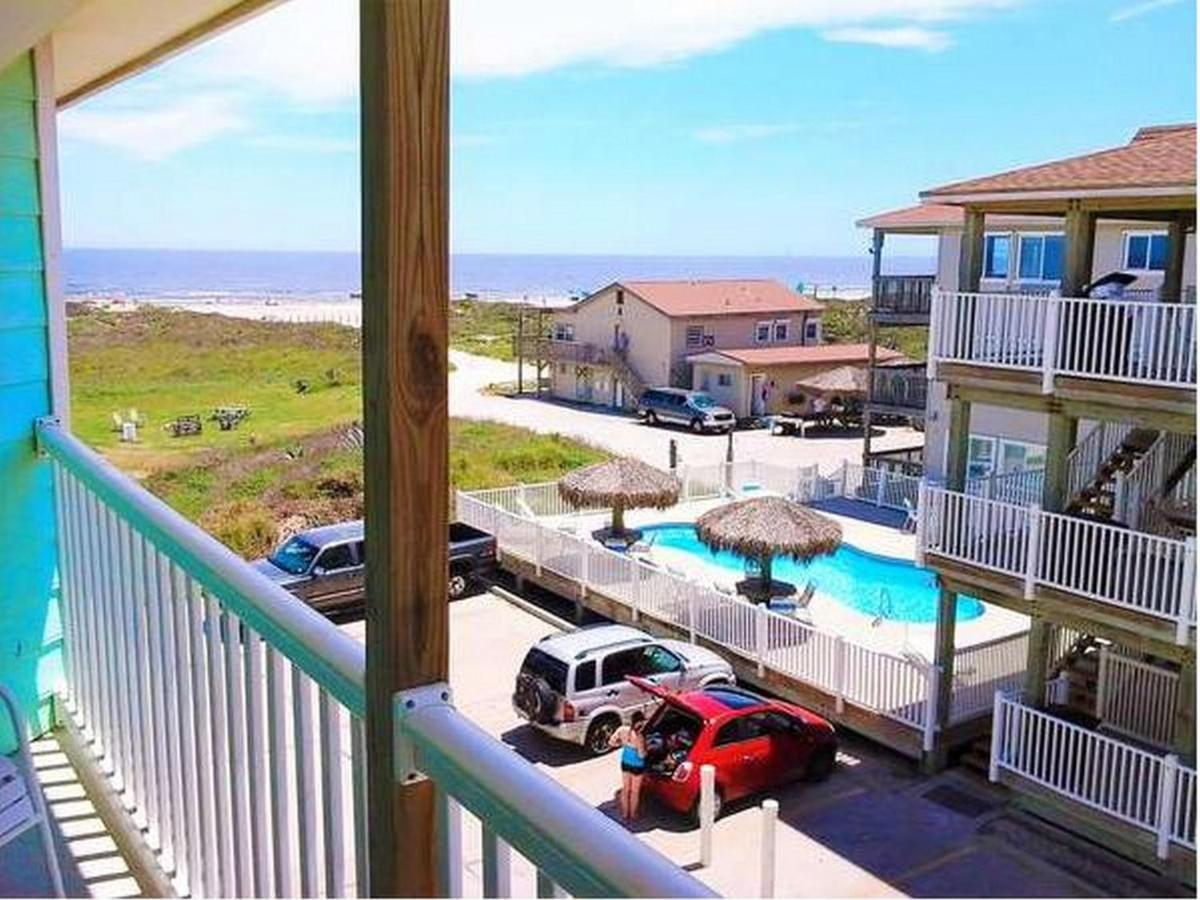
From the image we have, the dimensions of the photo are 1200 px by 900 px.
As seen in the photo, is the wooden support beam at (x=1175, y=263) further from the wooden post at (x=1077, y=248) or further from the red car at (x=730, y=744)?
the red car at (x=730, y=744)

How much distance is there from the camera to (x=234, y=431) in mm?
14062

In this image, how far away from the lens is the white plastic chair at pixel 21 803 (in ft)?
6.10

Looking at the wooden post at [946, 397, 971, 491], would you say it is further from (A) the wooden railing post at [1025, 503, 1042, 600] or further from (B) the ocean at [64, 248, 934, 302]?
(B) the ocean at [64, 248, 934, 302]

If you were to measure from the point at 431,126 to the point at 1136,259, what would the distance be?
41.8ft

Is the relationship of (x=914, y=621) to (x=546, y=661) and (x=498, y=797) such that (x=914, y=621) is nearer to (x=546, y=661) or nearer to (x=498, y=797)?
(x=546, y=661)

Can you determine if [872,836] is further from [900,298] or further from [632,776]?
[900,298]

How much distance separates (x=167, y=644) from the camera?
1.92 metres

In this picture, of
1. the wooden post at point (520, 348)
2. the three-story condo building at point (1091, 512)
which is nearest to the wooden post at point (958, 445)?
the three-story condo building at point (1091, 512)

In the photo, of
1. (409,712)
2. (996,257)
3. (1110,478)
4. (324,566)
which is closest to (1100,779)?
(1110,478)

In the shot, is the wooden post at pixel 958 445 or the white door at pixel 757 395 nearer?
the wooden post at pixel 958 445

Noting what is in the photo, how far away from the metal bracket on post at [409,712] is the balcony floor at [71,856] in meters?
1.42

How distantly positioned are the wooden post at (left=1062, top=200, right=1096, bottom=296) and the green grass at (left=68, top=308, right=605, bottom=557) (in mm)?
5181

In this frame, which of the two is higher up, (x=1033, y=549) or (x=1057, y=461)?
(x=1057, y=461)

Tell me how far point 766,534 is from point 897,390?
825 cm
